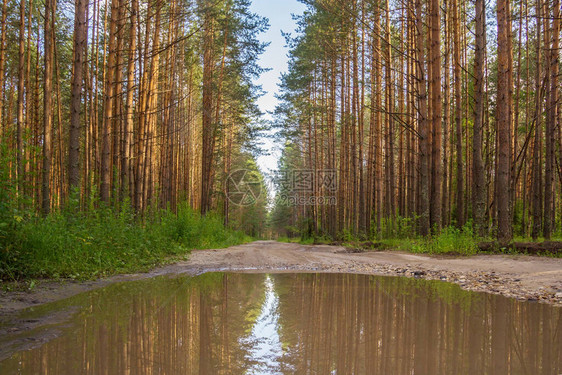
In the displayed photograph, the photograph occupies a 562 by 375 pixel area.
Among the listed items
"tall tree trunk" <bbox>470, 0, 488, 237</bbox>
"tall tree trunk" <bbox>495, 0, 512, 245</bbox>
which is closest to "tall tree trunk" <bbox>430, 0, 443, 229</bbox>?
"tall tree trunk" <bbox>470, 0, 488, 237</bbox>

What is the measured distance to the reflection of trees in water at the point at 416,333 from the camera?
6.46 feet

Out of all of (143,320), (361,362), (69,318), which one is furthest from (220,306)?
(361,362)

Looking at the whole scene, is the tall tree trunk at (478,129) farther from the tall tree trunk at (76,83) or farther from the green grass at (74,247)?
the tall tree trunk at (76,83)

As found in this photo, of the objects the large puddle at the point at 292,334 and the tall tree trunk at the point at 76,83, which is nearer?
the large puddle at the point at 292,334

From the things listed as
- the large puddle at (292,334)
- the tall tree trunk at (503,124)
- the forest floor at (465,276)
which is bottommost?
the forest floor at (465,276)

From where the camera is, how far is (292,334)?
2.53 m

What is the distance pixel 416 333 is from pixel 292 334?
0.90m

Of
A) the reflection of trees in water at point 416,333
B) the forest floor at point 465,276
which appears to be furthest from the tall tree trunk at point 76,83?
the reflection of trees in water at point 416,333

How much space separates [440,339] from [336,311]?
1038 mm

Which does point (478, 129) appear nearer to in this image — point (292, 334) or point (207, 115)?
point (292, 334)

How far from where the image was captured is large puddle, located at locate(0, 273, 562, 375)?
196 cm

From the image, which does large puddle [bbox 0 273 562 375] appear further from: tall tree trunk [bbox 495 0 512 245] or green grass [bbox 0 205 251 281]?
tall tree trunk [bbox 495 0 512 245]

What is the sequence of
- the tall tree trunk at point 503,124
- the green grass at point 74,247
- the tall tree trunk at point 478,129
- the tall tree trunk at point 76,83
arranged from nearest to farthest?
the green grass at point 74,247
the tall tree trunk at point 76,83
the tall tree trunk at point 503,124
the tall tree trunk at point 478,129

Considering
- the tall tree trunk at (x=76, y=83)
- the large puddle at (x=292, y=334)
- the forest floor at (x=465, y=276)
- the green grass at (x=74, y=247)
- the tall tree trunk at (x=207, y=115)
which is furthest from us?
Result: the tall tree trunk at (x=207, y=115)
